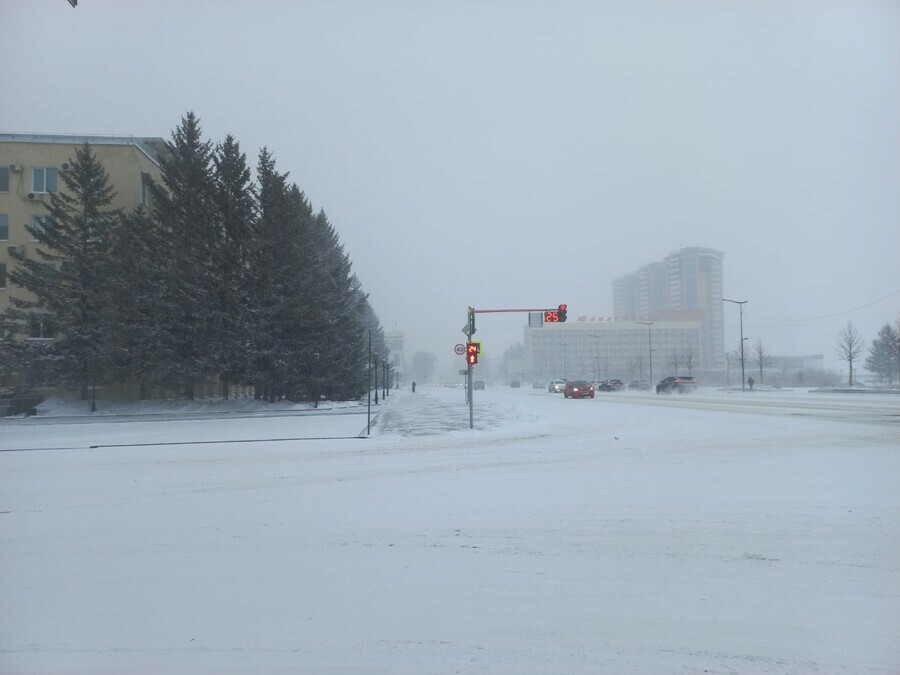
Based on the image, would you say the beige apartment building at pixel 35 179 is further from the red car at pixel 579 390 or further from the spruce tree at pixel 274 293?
the red car at pixel 579 390

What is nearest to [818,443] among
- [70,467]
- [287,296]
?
[70,467]

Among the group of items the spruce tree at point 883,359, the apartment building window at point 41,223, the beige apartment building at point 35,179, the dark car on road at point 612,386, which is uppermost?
the beige apartment building at point 35,179

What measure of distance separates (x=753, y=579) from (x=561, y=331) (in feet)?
424

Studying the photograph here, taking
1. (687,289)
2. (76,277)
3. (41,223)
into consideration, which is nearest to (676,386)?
(76,277)

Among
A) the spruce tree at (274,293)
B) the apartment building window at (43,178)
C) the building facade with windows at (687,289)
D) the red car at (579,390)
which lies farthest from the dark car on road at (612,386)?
the building facade with windows at (687,289)

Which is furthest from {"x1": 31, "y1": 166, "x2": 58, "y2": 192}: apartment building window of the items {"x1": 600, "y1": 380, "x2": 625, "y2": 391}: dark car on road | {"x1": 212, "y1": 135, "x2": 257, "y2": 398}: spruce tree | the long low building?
the long low building

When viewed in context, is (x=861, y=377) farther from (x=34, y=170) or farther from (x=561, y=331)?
(x=34, y=170)

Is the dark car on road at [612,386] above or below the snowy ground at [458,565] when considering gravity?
above

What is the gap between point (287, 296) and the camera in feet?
134

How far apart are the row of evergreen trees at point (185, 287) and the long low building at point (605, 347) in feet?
289

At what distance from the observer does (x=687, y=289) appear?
16112 centimetres

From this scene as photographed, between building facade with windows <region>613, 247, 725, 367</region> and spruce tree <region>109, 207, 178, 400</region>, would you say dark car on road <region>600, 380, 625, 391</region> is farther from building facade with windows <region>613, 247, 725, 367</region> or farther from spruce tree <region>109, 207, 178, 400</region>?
building facade with windows <region>613, 247, 725, 367</region>

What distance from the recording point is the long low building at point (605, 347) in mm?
125500

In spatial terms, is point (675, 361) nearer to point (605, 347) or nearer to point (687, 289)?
point (605, 347)
